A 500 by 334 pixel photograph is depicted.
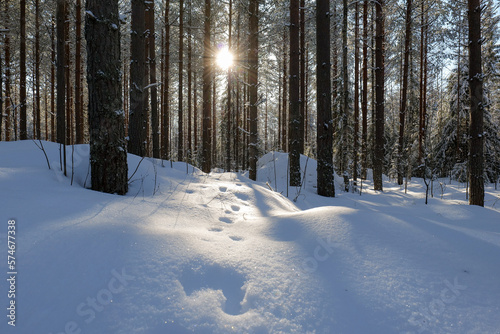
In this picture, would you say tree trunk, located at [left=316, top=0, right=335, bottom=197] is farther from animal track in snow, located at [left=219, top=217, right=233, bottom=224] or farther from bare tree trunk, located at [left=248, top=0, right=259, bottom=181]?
animal track in snow, located at [left=219, top=217, right=233, bottom=224]

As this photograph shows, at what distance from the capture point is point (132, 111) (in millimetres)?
5973

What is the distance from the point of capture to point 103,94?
285 cm

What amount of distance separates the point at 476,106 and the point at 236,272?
6.75 meters

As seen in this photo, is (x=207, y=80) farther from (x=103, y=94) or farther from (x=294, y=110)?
(x=103, y=94)

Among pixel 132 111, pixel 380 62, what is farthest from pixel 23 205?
pixel 380 62

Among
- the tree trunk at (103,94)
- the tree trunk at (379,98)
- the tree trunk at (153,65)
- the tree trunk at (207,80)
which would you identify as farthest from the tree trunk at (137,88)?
the tree trunk at (379,98)

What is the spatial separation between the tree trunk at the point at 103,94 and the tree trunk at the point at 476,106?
7.03 metres

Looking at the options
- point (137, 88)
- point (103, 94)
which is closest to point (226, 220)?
point (103, 94)

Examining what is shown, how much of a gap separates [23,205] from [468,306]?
2.72m

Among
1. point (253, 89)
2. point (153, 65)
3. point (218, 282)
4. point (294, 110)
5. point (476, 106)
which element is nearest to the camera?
point (218, 282)

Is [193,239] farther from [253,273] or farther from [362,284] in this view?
[362,284]

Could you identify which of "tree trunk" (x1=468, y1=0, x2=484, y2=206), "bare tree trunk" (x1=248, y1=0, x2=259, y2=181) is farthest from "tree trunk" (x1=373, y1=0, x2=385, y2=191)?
"bare tree trunk" (x1=248, y1=0, x2=259, y2=181)

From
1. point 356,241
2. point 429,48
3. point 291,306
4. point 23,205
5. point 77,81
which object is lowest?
point 291,306

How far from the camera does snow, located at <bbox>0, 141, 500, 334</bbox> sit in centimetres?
99
